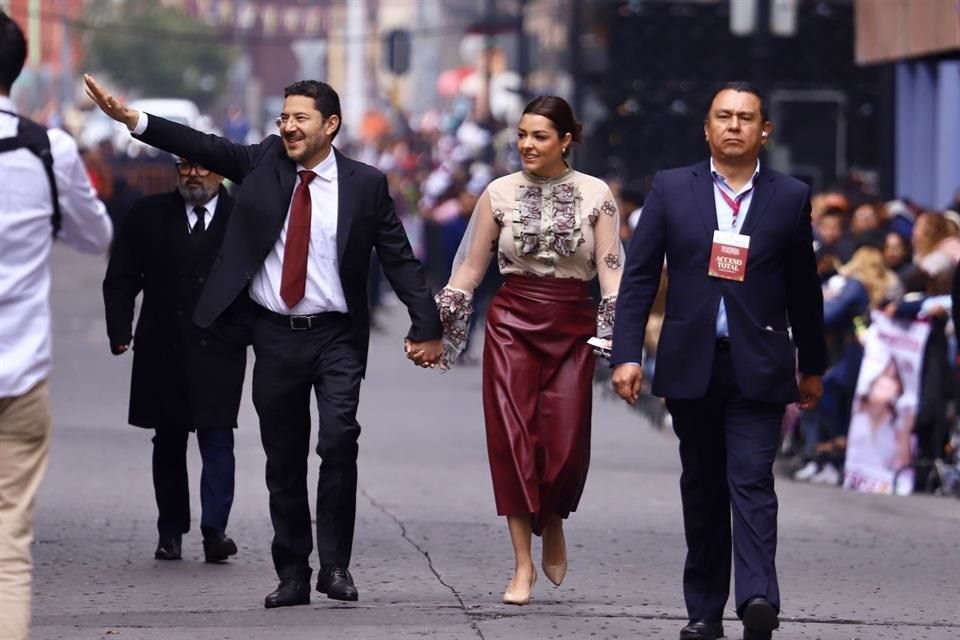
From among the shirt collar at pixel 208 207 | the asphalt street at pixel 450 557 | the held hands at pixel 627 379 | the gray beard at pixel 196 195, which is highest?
the gray beard at pixel 196 195

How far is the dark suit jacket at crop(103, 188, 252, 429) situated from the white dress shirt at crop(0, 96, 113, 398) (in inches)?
119

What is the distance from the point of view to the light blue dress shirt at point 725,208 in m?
7.18

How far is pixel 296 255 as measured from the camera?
25.9ft

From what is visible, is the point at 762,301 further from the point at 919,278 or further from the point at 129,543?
the point at 919,278

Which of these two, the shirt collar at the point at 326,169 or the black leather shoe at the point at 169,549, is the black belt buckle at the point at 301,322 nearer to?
the shirt collar at the point at 326,169

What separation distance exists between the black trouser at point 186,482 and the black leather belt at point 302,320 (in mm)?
1417

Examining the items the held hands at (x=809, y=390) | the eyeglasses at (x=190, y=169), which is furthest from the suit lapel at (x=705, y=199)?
the eyeglasses at (x=190, y=169)

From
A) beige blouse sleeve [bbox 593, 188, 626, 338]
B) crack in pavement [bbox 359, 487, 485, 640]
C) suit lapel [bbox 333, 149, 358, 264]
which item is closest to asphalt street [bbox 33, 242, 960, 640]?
crack in pavement [bbox 359, 487, 485, 640]

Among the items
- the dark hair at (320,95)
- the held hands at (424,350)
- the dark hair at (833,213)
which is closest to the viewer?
the dark hair at (320,95)

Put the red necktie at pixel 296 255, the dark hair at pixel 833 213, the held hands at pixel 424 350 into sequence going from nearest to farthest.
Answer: the red necktie at pixel 296 255 → the held hands at pixel 424 350 → the dark hair at pixel 833 213

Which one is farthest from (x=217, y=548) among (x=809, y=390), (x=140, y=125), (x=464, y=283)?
(x=809, y=390)

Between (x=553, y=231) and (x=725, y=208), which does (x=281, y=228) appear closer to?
(x=553, y=231)

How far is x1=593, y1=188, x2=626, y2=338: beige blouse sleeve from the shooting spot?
26.7 ft

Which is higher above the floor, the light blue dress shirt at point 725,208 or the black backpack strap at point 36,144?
the black backpack strap at point 36,144
